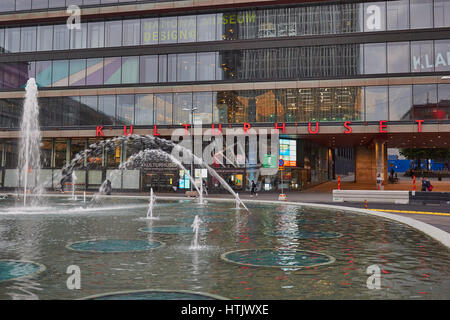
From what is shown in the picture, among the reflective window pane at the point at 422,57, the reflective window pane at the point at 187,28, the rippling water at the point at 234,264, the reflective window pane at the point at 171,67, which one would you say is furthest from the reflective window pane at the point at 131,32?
the rippling water at the point at 234,264

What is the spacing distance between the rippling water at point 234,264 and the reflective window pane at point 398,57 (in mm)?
32886

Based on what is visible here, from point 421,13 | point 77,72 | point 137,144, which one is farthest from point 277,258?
point 77,72

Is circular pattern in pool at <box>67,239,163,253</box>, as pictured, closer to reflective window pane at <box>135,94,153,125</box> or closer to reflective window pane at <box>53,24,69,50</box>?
reflective window pane at <box>135,94,153,125</box>

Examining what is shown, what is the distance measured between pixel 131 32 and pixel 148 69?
5.38m

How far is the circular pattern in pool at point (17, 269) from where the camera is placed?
8.23 meters

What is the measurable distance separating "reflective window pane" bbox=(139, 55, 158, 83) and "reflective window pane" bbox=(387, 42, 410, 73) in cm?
2621

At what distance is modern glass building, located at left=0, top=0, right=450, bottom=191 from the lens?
4509 centimetres

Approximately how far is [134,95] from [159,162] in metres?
8.78

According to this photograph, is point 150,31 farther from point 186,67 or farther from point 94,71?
point 94,71

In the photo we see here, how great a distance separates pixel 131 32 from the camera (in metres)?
53.3

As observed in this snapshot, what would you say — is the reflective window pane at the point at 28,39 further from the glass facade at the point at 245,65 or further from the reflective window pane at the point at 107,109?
the reflective window pane at the point at 107,109

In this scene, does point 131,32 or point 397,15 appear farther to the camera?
point 131,32

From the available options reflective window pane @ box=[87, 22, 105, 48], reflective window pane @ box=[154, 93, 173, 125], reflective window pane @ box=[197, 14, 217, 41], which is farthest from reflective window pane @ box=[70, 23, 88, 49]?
reflective window pane @ box=[197, 14, 217, 41]
